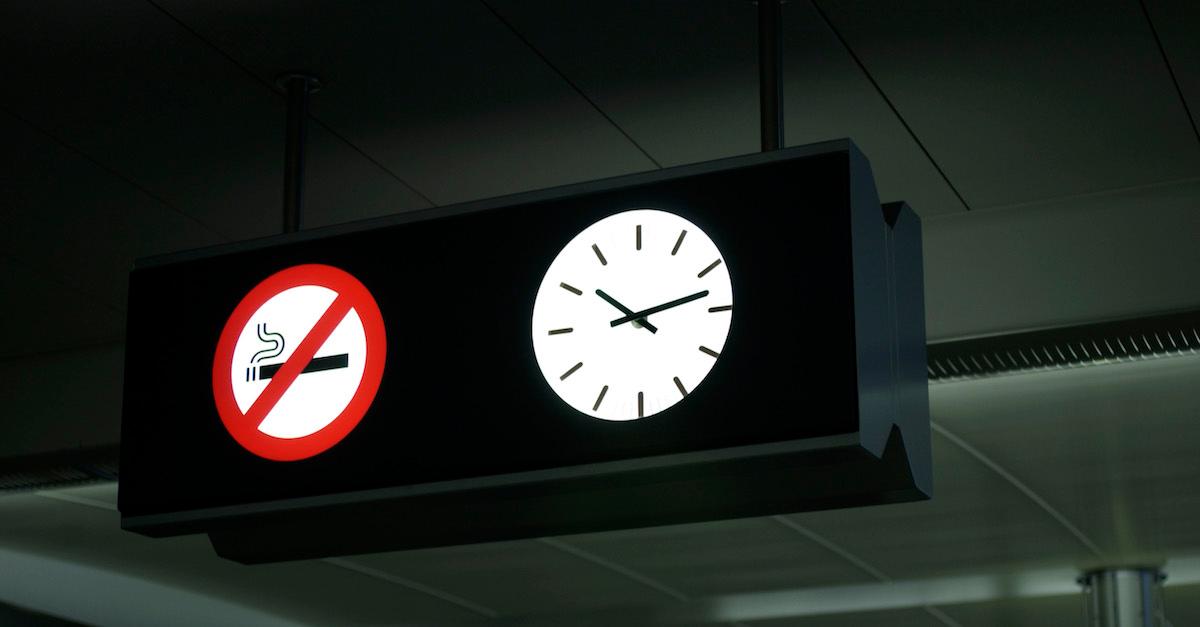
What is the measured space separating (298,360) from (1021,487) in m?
4.81

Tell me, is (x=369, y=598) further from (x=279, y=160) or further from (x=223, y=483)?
(x=223, y=483)

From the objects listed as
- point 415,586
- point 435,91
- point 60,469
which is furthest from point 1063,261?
point 415,586

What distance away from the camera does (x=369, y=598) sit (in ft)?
32.3

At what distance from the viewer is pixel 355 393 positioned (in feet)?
11.9

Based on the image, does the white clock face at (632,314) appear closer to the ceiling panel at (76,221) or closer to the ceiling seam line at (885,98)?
the ceiling seam line at (885,98)

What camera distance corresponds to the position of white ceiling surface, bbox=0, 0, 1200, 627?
13.9 ft

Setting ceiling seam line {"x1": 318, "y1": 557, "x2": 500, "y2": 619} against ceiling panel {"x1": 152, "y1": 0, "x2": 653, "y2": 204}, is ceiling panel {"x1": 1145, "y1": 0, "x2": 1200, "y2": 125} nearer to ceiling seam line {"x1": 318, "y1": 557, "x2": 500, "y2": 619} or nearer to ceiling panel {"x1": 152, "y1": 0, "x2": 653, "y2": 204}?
ceiling panel {"x1": 152, "y1": 0, "x2": 653, "y2": 204}

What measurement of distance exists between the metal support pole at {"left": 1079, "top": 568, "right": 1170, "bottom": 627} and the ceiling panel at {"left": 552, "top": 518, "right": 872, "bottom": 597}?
119 cm

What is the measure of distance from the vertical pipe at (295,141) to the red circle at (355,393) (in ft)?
1.66

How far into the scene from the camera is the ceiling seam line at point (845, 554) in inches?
324

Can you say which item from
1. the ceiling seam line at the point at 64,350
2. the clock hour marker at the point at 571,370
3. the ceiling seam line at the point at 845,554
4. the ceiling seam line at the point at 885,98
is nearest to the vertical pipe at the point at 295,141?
the clock hour marker at the point at 571,370

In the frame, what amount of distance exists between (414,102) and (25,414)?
2777 millimetres

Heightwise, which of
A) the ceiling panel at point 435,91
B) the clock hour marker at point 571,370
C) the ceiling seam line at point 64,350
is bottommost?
the clock hour marker at point 571,370

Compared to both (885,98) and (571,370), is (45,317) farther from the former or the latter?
(571,370)
